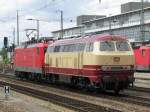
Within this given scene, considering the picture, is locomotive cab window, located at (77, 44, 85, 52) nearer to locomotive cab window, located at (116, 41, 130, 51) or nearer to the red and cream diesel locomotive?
the red and cream diesel locomotive

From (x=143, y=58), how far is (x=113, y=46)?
96.4 ft

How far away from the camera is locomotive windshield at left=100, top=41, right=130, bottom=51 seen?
24.2 metres

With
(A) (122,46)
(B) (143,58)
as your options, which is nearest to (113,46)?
(A) (122,46)

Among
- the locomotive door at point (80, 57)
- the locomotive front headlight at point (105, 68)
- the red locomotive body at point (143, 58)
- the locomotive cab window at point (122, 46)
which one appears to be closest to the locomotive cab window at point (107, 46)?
the locomotive cab window at point (122, 46)

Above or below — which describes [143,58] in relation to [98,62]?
above

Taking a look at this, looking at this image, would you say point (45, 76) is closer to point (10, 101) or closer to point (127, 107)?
point (10, 101)

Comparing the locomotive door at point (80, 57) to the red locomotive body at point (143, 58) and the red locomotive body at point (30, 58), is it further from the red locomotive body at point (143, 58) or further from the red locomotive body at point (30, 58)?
the red locomotive body at point (143, 58)

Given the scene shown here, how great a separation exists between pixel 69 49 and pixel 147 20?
218ft

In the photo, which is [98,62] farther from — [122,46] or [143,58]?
[143,58]

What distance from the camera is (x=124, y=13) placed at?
320ft

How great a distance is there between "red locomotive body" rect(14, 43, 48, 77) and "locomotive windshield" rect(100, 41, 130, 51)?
10692 millimetres

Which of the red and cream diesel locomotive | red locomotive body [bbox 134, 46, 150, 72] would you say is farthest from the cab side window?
red locomotive body [bbox 134, 46, 150, 72]

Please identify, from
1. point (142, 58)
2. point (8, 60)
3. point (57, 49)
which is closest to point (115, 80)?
point (57, 49)

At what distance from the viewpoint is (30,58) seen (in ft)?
126
